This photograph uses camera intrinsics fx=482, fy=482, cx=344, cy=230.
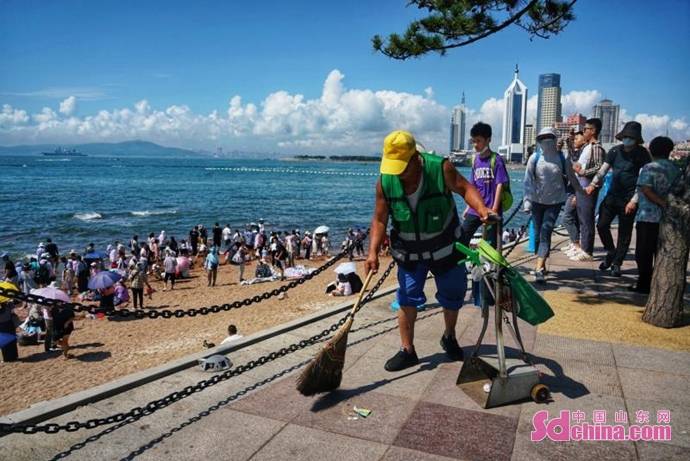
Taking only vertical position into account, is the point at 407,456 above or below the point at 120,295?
above

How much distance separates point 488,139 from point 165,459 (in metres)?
4.49

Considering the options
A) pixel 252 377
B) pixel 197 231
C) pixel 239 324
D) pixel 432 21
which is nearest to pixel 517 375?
pixel 252 377

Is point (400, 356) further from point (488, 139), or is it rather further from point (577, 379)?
point (488, 139)

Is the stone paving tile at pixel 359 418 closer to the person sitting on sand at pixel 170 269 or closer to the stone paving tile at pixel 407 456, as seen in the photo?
the stone paving tile at pixel 407 456

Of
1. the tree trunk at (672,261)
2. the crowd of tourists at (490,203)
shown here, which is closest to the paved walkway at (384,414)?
the crowd of tourists at (490,203)

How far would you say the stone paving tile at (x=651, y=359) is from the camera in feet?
12.6

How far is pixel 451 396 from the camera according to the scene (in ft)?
11.3

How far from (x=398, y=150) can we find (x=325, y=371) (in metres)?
1.66

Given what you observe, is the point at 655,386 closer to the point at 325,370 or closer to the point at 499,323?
the point at 499,323

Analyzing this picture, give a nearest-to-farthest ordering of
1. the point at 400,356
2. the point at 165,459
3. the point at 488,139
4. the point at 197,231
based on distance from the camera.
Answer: the point at 165,459
the point at 400,356
the point at 488,139
the point at 197,231

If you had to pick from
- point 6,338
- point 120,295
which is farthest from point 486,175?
point 120,295

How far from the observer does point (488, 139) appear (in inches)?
217

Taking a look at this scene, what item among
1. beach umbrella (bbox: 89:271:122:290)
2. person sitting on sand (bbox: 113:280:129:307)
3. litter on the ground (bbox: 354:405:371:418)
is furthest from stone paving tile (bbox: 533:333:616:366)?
person sitting on sand (bbox: 113:280:129:307)

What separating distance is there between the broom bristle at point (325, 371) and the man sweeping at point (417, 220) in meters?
0.56
